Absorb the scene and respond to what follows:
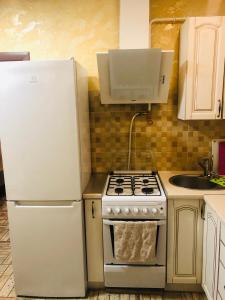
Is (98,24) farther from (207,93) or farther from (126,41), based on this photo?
(207,93)

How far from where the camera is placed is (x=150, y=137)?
223cm

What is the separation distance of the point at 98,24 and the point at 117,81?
2.09ft

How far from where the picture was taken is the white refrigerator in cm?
160

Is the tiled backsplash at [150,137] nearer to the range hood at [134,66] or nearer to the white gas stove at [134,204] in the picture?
the range hood at [134,66]

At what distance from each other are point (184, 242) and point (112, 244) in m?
0.53

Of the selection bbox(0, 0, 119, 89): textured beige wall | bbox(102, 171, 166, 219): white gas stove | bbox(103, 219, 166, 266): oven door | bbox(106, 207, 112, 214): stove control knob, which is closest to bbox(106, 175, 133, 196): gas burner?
bbox(102, 171, 166, 219): white gas stove

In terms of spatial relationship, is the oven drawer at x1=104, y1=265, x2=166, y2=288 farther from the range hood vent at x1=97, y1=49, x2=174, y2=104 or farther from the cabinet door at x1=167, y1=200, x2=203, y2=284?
the range hood vent at x1=97, y1=49, x2=174, y2=104

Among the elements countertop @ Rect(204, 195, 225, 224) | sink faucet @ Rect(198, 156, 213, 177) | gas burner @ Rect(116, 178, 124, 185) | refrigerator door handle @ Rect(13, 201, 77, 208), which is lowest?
refrigerator door handle @ Rect(13, 201, 77, 208)

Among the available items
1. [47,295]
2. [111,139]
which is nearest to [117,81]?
[111,139]

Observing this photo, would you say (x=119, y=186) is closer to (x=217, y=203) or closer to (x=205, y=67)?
(x=217, y=203)

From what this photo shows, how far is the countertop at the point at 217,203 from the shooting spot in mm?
1406

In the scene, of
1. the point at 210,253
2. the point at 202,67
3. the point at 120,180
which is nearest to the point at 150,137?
the point at 120,180

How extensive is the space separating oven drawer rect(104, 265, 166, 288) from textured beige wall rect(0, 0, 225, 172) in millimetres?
865

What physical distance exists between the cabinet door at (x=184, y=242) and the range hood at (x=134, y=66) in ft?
2.87
